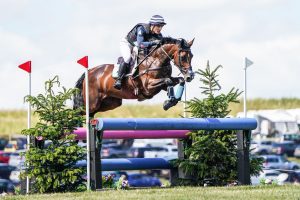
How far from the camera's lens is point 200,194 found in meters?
10.1

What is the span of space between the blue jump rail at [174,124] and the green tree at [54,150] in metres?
0.69

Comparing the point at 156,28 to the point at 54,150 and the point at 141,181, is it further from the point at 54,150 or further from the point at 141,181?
the point at 141,181

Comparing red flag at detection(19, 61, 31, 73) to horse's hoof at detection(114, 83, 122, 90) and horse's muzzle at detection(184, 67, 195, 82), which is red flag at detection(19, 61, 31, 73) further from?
horse's muzzle at detection(184, 67, 195, 82)

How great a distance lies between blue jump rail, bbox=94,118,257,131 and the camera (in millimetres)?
11102

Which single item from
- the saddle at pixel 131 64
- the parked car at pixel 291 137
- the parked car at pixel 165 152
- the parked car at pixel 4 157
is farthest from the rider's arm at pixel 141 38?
the parked car at pixel 291 137

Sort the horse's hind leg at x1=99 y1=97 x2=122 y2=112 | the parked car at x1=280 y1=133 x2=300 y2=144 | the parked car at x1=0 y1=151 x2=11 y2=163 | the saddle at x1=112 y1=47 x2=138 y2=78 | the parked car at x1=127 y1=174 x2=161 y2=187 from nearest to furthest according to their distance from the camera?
1. the saddle at x1=112 y1=47 x2=138 y2=78
2. the horse's hind leg at x1=99 y1=97 x2=122 y2=112
3. the parked car at x1=127 y1=174 x2=161 y2=187
4. the parked car at x1=0 y1=151 x2=11 y2=163
5. the parked car at x1=280 y1=133 x2=300 y2=144

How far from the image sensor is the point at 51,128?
11.6 m

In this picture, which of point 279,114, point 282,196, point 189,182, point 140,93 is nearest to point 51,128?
point 140,93

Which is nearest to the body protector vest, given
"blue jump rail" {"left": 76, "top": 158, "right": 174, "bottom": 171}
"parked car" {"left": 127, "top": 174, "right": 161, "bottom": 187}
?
"blue jump rail" {"left": 76, "top": 158, "right": 174, "bottom": 171}

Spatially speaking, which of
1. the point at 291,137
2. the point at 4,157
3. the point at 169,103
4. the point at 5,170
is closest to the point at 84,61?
the point at 169,103

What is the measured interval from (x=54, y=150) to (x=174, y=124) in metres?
1.71

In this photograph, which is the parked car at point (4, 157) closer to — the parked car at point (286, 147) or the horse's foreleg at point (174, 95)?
the parked car at point (286, 147)

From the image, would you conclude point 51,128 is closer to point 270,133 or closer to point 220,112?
point 220,112

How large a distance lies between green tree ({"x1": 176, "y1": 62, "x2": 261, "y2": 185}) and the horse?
0.88m
